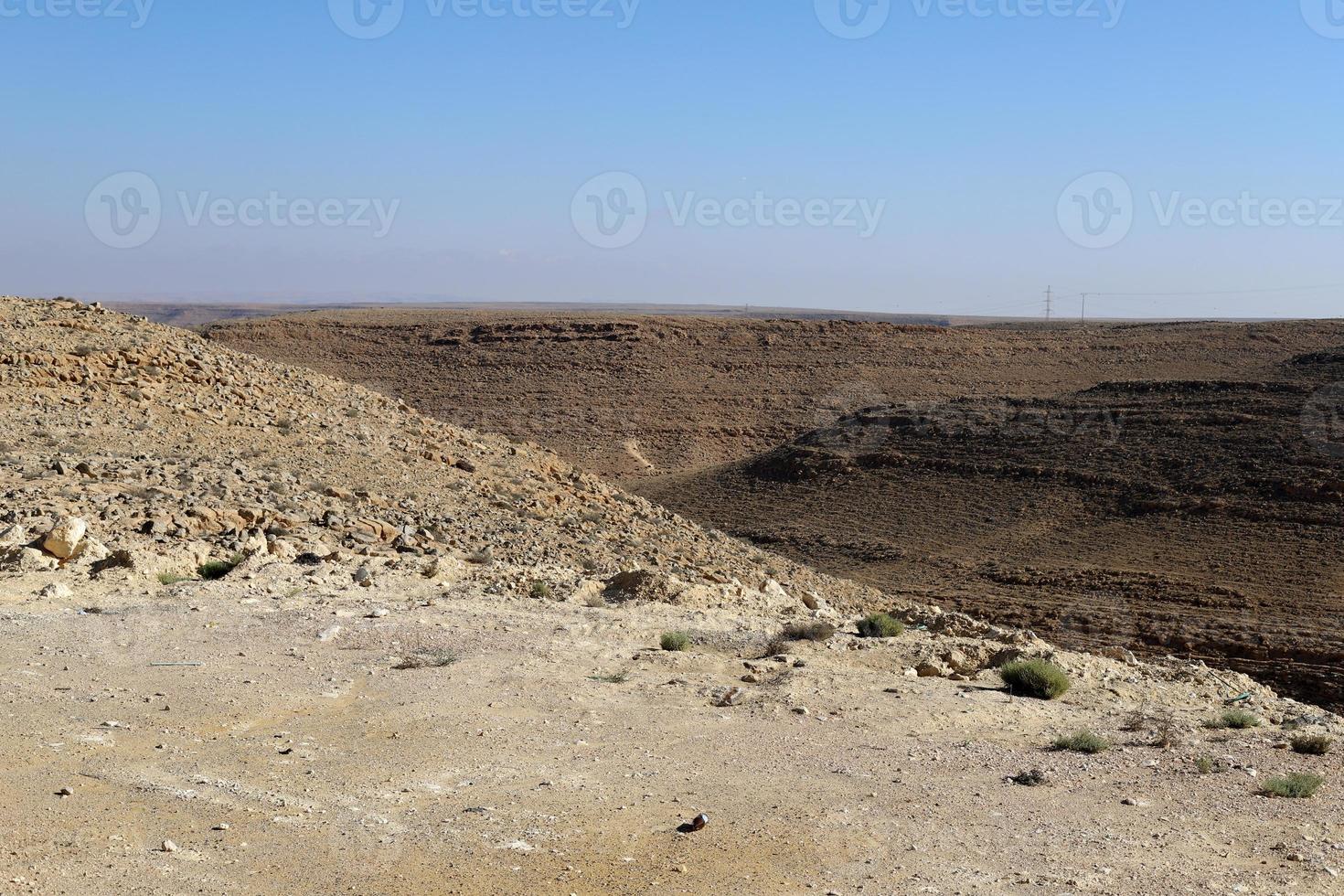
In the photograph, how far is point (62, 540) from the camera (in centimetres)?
1108

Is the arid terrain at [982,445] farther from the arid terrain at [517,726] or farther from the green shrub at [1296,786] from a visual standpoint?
the green shrub at [1296,786]

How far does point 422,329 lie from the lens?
5444 cm

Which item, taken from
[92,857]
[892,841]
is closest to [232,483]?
[92,857]

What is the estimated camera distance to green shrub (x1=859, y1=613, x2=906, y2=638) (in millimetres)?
10594

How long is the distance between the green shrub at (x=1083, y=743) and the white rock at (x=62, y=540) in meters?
8.71

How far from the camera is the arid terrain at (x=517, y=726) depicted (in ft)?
18.2

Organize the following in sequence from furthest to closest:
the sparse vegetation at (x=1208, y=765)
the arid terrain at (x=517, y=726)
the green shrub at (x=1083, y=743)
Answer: the green shrub at (x=1083, y=743), the sparse vegetation at (x=1208, y=765), the arid terrain at (x=517, y=726)

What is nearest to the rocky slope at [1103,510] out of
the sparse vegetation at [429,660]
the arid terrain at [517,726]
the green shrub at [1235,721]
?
the arid terrain at [517,726]

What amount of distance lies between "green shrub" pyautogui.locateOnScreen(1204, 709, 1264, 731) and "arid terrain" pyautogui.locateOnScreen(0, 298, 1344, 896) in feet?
0.48

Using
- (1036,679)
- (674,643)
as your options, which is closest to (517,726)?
A: (674,643)

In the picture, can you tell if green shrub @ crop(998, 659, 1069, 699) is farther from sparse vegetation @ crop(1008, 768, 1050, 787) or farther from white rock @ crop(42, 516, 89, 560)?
white rock @ crop(42, 516, 89, 560)

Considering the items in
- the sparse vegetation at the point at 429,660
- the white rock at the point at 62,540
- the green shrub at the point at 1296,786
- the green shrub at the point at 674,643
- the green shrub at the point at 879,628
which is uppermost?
the white rock at the point at 62,540
